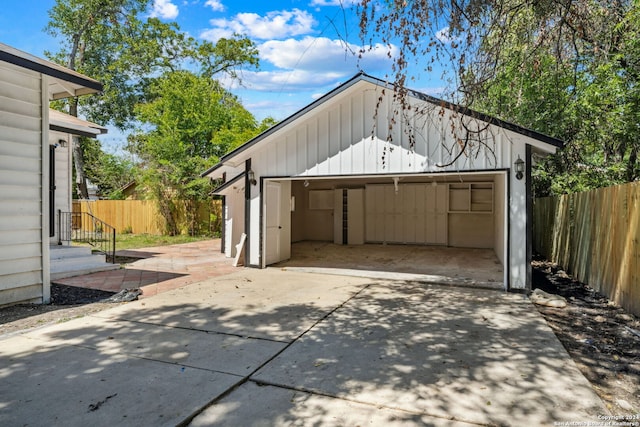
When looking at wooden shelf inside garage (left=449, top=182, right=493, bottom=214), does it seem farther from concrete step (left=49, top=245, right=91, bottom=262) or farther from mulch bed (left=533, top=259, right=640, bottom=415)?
concrete step (left=49, top=245, right=91, bottom=262)

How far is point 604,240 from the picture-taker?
5992 mm

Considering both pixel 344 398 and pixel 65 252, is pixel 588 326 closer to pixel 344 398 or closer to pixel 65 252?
pixel 344 398

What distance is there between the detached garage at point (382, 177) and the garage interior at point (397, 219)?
4 centimetres

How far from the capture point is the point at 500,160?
264 inches

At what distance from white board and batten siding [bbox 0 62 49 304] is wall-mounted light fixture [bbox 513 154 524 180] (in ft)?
25.2

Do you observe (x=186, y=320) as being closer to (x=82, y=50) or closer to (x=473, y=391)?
(x=473, y=391)

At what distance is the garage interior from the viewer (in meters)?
11.6

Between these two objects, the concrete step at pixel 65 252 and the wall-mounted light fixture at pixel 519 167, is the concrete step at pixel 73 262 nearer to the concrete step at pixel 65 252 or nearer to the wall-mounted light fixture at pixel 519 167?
the concrete step at pixel 65 252

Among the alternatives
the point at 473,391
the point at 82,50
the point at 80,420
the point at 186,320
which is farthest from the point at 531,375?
the point at 82,50

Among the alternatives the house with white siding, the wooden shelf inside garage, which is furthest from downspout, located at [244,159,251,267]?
the wooden shelf inside garage

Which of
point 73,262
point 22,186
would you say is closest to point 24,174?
point 22,186

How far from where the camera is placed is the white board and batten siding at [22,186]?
5156mm

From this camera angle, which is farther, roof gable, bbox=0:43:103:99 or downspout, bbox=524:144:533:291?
downspout, bbox=524:144:533:291

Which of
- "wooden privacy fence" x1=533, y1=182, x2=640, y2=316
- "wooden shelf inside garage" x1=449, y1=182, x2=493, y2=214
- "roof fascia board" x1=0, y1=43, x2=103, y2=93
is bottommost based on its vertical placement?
"wooden privacy fence" x1=533, y1=182, x2=640, y2=316
